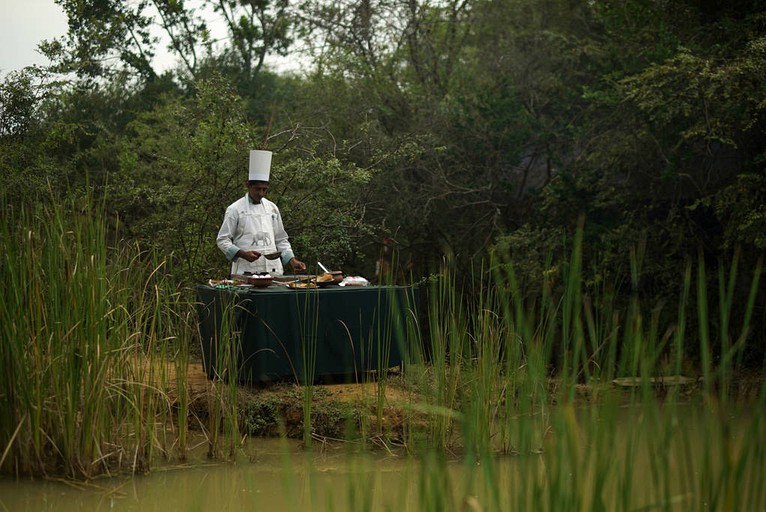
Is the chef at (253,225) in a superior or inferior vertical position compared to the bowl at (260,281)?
superior

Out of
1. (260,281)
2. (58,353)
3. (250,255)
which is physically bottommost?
(58,353)

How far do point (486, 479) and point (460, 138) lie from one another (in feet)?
33.6

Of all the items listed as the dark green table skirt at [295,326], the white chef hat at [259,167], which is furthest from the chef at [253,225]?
the dark green table skirt at [295,326]

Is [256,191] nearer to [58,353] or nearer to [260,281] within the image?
[260,281]

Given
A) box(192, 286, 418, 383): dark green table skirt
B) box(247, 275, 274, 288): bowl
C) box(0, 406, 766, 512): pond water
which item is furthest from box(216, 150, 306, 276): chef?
box(0, 406, 766, 512): pond water

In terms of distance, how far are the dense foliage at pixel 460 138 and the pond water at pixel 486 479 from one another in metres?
2.17

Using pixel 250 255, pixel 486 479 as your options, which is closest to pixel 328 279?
pixel 250 255

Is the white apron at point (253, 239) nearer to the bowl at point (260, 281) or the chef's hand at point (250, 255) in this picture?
the chef's hand at point (250, 255)

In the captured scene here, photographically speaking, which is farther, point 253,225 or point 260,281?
point 253,225

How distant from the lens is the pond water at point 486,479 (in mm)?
1970

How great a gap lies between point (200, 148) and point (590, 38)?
5.70 metres

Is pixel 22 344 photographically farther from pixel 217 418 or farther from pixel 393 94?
pixel 393 94

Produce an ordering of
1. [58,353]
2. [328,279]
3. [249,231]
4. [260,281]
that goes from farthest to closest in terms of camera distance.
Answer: [249,231]
[328,279]
[260,281]
[58,353]

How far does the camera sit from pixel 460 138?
12.0m
